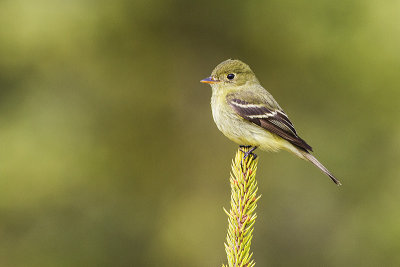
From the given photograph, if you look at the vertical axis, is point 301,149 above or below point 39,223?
above

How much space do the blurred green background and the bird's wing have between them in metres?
3.76

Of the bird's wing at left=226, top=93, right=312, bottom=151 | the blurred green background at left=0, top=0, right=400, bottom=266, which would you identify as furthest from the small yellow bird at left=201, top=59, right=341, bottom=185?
the blurred green background at left=0, top=0, right=400, bottom=266

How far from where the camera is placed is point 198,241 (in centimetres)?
991

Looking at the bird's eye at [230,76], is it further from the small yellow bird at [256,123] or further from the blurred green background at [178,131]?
the blurred green background at [178,131]

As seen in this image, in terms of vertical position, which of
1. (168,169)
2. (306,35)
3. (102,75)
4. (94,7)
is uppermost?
(306,35)

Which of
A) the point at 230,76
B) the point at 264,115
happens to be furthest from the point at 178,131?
the point at 264,115

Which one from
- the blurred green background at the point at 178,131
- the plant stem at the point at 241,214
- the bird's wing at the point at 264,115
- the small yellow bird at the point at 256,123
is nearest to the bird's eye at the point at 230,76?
the small yellow bird at the point at 256,123

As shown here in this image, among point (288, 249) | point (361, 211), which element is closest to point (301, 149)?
point (361, 211)

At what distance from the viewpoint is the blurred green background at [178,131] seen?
30.6 feet

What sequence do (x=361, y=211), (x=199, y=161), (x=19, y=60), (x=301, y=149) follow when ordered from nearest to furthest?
1. (x=301, y=149)
2. (x=361, y=211)
3. (x=19, y=60)
4. (x=199, y=161)

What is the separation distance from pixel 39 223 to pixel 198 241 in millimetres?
2977

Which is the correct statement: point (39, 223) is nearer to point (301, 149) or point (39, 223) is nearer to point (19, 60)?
point (19, 60)

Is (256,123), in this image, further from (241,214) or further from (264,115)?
(241,214)

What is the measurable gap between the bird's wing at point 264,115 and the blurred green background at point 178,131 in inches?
148
